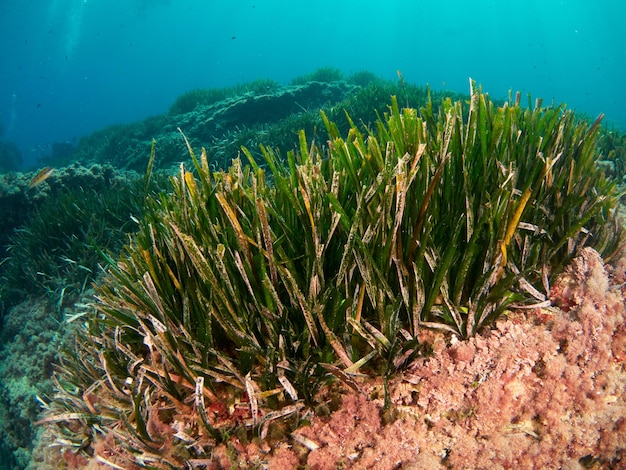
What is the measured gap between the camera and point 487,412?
1.85 meters

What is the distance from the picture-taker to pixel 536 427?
1.85 metres

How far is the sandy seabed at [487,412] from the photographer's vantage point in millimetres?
1769

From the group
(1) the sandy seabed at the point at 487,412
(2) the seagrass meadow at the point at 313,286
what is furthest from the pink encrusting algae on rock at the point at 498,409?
(2) the seagrass meadow at the point at 313,286

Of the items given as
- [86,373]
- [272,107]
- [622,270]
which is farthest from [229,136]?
[622,270]

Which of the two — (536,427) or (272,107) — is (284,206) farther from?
(272,107)

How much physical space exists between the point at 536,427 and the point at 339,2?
212536 millimetres

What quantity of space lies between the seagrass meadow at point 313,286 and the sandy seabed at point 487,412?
0.09 m

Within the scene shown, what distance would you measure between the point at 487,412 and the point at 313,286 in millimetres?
1022

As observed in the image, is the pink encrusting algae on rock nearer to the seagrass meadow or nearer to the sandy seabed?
the sandy seabed

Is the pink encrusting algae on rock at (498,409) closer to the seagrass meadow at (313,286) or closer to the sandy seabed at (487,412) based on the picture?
the sandy seabed at (487,412)

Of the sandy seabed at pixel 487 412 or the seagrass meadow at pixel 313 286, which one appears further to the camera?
the seagrass meadow at pixel 313 286

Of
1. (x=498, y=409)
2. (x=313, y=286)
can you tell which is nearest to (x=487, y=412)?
(x=498, y=409)

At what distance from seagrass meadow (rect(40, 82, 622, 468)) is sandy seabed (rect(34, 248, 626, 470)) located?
0.09 metres

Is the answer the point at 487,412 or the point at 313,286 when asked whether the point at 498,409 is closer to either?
the point at 487,412
